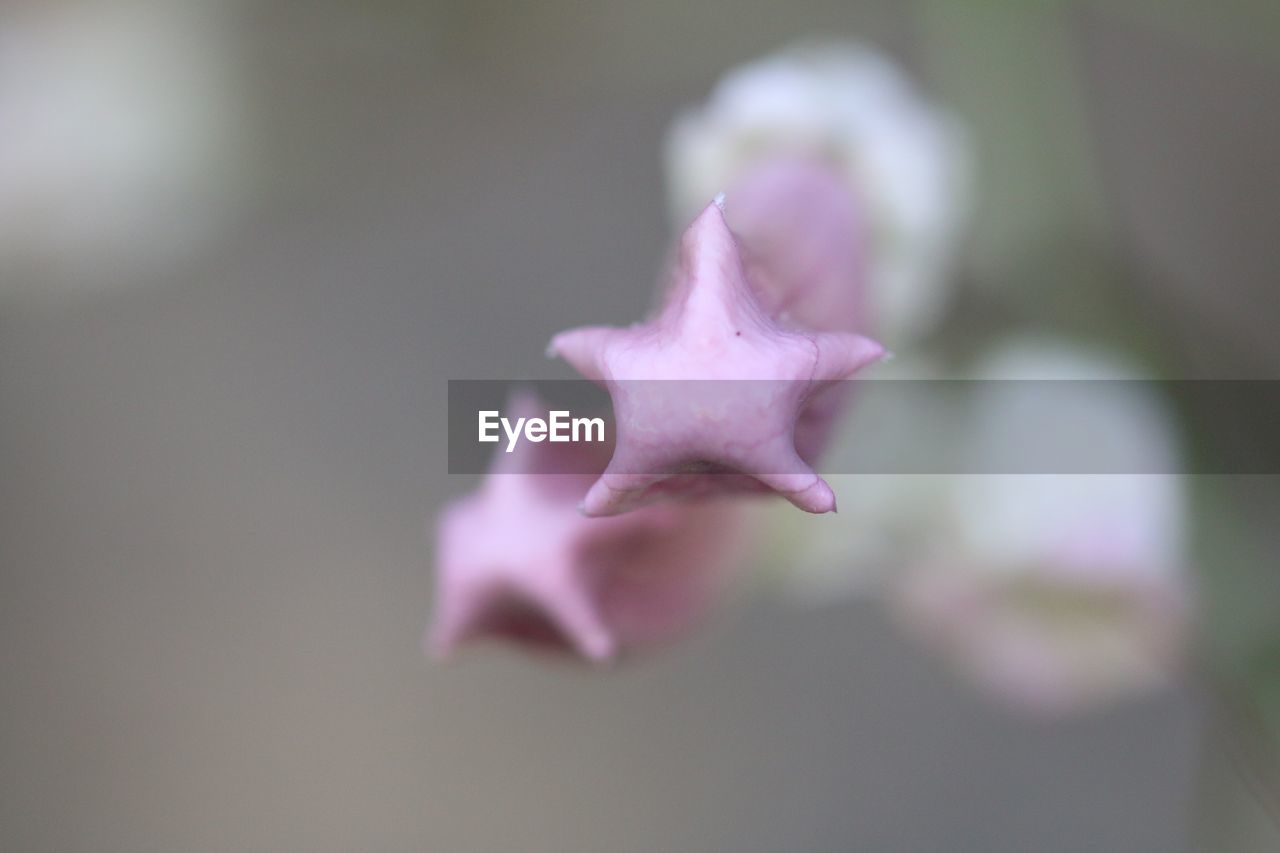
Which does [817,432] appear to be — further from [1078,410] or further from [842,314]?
[1078,410]

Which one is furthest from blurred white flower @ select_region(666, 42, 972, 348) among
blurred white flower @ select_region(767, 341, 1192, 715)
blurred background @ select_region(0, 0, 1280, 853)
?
blurred background @ select_region(0, 0, 1280, 853)

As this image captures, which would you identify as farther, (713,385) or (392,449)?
(392,449)

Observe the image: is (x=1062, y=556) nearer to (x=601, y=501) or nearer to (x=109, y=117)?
(x=601, y=501)

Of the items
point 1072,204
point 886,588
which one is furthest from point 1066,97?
point 886,588

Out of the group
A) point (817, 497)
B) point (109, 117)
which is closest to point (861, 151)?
point (817, 497)

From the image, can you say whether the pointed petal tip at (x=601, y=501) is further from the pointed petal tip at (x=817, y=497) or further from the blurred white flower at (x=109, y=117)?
the blurred white flower at (x=109, y=117)

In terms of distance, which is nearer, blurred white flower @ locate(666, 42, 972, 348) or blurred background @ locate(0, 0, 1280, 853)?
blurred white flower @ locate(666, 42, 972, 348)

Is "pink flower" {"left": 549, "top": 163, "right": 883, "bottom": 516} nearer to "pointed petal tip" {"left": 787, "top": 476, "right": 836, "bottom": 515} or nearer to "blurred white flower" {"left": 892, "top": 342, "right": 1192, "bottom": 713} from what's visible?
"pointed petal tip" {"left": 787, "top": 476, "right": 836, "bottom": 515}
